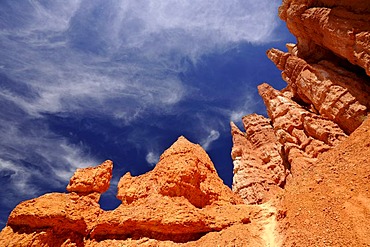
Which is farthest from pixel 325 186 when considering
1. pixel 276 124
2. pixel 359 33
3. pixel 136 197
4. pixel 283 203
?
pixel 276 124

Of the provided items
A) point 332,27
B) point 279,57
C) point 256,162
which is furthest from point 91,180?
point 279,57

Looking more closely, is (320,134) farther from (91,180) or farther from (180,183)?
(91,180)

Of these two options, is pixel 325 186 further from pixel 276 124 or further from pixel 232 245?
pixel 276 124

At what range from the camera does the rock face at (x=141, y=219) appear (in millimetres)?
13422

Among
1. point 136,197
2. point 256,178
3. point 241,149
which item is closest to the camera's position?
point 136,197

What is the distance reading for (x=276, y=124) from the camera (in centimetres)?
3247

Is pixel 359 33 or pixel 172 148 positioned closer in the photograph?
pixel 172 148

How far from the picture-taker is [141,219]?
14.1m

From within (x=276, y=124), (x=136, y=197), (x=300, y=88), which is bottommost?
(x=136, y=197)

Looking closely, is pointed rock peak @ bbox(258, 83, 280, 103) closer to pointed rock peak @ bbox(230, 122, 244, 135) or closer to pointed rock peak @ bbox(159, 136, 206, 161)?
pointed rock peak @ bbox(230, 122, 244, 135)

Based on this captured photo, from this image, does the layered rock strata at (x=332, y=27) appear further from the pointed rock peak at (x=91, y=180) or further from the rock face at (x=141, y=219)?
the pointed rock peak at (x=91, y=180)

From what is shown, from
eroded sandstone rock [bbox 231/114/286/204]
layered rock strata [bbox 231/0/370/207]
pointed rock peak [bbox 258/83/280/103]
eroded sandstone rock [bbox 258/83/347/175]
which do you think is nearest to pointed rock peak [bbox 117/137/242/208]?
layered rock strata [bbox 231/0/370/207]

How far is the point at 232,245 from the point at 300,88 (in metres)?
24.4

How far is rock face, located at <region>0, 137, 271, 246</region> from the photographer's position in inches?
528
